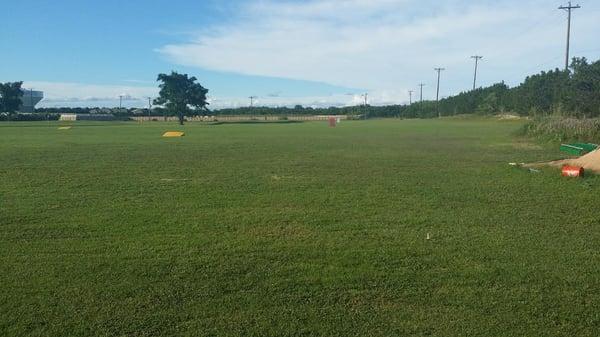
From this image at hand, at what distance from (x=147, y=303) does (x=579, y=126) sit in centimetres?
2514

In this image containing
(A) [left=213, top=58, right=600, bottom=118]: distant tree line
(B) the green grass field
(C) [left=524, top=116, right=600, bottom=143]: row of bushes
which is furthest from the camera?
(A) [left=213, top=58, right=600, bottom=118]: distant tree line

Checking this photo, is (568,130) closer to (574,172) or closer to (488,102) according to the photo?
(574,172)

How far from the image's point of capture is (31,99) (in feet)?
452

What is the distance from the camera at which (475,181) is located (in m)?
12.4

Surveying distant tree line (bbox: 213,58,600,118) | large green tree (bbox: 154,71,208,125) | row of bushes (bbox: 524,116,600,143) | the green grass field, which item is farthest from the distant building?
the green grass field

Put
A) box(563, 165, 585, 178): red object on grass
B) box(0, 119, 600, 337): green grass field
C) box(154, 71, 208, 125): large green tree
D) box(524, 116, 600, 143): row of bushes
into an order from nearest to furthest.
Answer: box(0, 119, 600, 337): green grass field < box(563, 165, 585, 178): red object on grass < box(524, 116, 600, 143): row of bushes < box(154, 71, 208, 125): large green tree

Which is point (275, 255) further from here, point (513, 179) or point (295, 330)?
point (513, 179)

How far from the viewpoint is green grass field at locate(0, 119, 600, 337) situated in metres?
4.45

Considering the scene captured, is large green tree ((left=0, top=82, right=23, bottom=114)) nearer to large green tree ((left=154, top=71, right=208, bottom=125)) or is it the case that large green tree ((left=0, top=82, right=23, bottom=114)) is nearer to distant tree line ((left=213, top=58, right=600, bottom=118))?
large green tree ((left=154, top=71, right=208, bottom=125))

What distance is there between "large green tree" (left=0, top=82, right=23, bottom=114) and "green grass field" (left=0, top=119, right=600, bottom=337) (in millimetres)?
92665

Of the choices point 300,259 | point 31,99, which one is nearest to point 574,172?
point 300,259

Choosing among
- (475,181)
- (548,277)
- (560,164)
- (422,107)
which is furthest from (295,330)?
(422,107)

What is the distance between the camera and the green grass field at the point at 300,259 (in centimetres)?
445

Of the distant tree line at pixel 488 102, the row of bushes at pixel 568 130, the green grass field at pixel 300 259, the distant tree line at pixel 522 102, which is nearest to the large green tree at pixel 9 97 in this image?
the distant tree line at pixel 488 102
